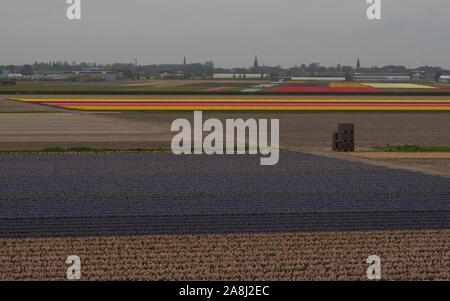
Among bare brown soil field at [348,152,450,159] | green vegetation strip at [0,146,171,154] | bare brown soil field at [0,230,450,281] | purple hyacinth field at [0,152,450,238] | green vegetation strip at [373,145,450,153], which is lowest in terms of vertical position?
bare brown soil field at [0,230,450,281]

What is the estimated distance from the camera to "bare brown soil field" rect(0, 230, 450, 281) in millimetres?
14539

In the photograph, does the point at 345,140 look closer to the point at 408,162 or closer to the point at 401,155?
the point at 401,155

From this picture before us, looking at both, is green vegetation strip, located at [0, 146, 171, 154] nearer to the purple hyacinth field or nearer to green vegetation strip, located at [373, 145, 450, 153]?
the purple hyacinth field

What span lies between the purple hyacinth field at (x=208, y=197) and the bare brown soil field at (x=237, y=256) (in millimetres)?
851

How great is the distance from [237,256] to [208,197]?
6936mm

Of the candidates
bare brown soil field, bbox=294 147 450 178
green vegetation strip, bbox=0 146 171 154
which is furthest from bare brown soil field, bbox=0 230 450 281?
green vegetation strip, bbox=0 146 171 154

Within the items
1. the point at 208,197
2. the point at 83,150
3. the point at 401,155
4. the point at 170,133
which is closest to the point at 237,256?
the point at 208,197

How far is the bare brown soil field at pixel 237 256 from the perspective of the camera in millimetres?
14539

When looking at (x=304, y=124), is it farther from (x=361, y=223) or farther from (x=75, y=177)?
(x=361, y=223)

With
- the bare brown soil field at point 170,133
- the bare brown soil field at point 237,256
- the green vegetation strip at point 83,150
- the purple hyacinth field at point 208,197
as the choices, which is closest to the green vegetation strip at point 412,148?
the bare brown soil field at point 170,133

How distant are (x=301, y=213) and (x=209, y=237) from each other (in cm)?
407

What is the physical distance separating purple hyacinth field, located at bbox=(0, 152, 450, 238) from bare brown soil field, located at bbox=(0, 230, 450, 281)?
0.85 m

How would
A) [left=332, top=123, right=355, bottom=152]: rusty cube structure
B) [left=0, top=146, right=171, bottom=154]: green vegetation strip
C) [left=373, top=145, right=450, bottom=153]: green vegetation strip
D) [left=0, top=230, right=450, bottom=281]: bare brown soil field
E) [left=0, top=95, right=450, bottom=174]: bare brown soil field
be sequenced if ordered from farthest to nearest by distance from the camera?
[left=0, top=95, right=450, bottom=174]: bare brown soil field < [left=373, top=145, right=450, bottom=153]: green vegetation strip < [left=332, top=123, right=355, bottom=152]: rusty cube structure < [left=0, top=146, right=171, bottom=154]: green vegetation strip < [left=0, top=230, right=450, bottom=281]: bare brown soil field

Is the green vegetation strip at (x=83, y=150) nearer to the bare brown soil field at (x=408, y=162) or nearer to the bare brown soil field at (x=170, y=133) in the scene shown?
the bare brown soil field at (x=170, y=133)
